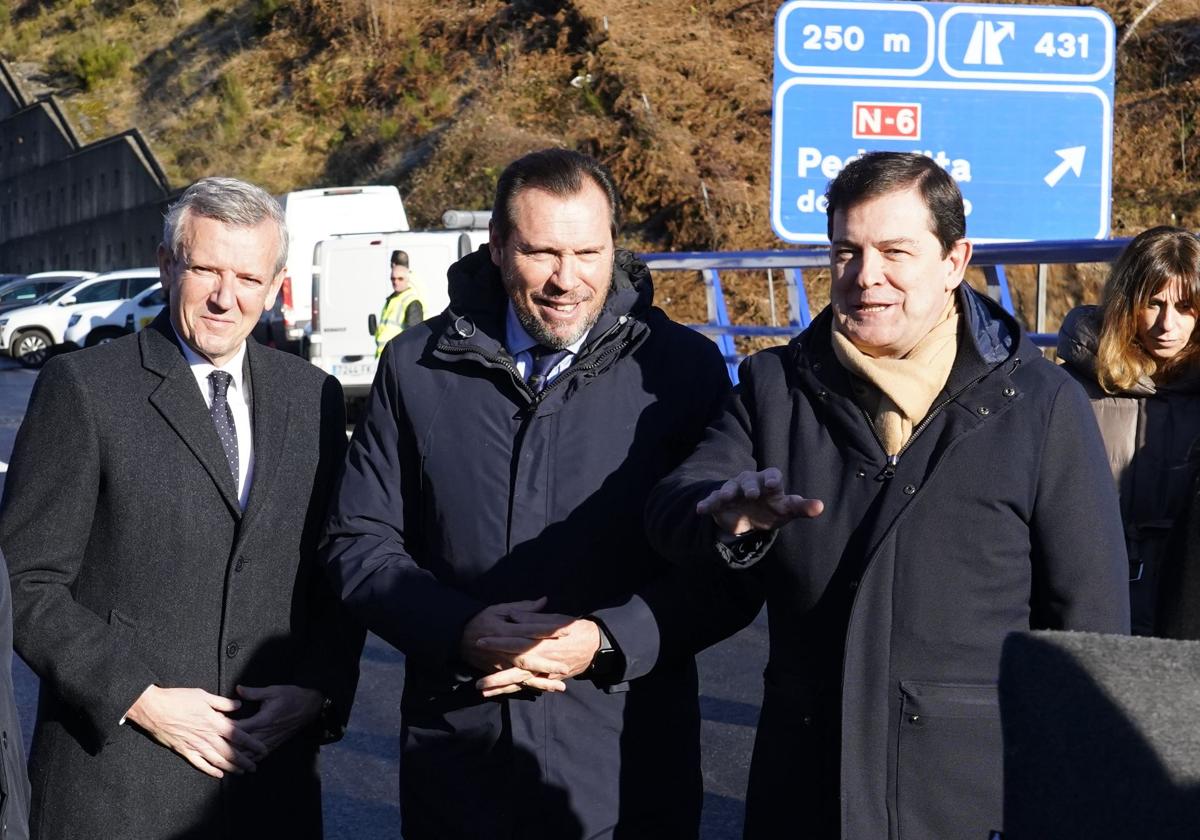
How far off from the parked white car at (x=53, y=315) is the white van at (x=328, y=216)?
6519mm

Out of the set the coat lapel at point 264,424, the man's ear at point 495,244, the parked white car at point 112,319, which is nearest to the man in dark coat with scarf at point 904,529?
the man's ear at point 495,244

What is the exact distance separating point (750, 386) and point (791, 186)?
707 centimetres

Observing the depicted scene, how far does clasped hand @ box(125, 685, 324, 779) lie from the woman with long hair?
245 cm

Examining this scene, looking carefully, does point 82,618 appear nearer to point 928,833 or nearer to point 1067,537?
point 928,833

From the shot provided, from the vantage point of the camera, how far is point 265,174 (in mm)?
42750

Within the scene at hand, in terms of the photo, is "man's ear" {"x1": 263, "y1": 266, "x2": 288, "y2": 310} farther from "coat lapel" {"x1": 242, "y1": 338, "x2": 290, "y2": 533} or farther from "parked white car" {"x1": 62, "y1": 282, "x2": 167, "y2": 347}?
"parked white car" {"x1": 62, "y1": 282, "x2": 167, "y2": 347}

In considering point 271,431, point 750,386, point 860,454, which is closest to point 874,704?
point 860,454

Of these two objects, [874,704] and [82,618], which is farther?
[82,618]

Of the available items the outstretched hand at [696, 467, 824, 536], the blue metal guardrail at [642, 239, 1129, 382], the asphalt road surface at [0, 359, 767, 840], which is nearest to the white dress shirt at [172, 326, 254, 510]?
the outstretched hand at [696, 467, 824, 536]

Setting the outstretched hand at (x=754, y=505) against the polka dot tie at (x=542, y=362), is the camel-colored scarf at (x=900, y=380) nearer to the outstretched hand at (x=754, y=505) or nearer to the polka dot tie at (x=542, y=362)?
the outstretched hand at (x=754, y=505)

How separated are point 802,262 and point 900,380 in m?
6.36

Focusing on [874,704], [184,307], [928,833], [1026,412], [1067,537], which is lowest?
[928,833]

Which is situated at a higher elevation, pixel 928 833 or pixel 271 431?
pixel 271 431

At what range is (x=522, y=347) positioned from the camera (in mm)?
3318
